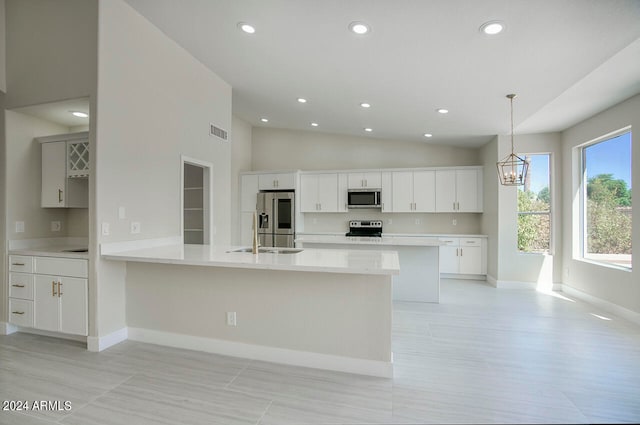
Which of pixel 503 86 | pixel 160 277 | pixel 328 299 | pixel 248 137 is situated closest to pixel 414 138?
pixel 503 86

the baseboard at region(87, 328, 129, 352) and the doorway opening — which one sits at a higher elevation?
the doorway opening

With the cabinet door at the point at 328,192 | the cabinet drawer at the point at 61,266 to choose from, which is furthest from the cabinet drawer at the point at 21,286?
the cabinet door at the point at 328,192

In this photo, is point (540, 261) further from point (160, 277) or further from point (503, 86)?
point (160, 277)


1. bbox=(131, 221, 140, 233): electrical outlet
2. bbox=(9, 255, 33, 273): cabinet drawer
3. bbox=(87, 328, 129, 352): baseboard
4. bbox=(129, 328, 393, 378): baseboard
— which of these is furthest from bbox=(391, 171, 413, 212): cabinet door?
bbox=(9, 255, 33, 273): cabinet drawer

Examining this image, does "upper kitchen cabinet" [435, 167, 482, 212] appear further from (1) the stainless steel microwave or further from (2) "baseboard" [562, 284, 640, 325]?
(2) "baseboard" [562, 284, 640, 325]

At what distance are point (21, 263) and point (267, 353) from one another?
2.61m

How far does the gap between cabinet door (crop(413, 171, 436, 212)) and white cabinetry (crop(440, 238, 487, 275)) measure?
699 millimetres

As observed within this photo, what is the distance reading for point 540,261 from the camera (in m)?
5.29

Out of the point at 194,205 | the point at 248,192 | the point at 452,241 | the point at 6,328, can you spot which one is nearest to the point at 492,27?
the point at 452,241

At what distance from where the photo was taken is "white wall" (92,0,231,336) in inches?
114

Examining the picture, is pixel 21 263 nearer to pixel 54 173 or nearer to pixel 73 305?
pixel 73 305

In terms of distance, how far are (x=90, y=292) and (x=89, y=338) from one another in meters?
0.41

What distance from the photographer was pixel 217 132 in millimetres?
4551

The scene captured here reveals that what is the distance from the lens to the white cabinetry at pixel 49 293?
9.70 feet
